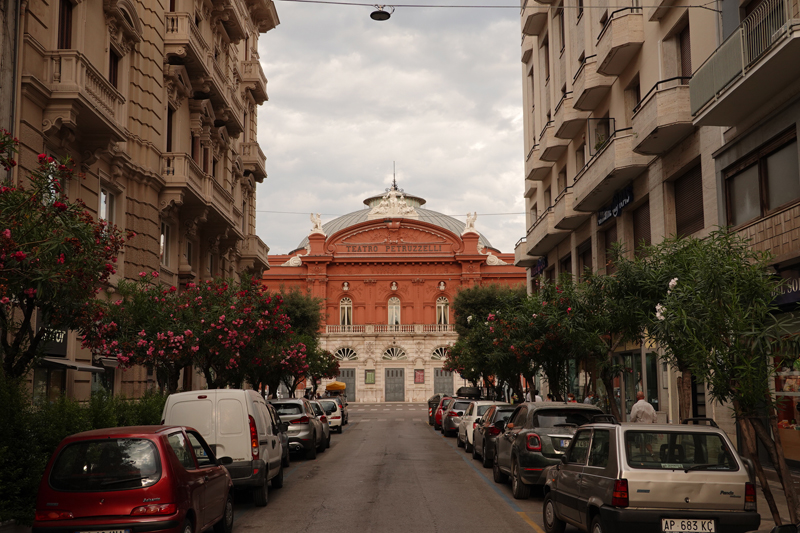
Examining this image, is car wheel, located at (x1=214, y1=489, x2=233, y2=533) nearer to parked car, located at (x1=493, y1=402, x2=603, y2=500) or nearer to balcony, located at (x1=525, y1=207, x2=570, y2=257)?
parked car, located at (x1=493, y1=402, x2=603, y2=500)

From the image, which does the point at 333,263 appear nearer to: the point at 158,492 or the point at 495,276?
the point at 495,276

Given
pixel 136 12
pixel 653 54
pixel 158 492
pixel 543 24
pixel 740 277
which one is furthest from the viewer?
pixel 543 24

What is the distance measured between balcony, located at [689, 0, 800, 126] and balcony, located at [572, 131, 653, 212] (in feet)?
16.1

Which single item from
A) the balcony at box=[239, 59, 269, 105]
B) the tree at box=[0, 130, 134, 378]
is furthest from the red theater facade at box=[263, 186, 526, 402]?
the tree at box=[0, 130, 134, 378]

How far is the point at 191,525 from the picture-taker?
8.20m

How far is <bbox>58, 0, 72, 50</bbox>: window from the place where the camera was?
17.2 meters

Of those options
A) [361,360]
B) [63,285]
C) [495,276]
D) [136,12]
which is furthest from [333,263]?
[63,285]

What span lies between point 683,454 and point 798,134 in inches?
292

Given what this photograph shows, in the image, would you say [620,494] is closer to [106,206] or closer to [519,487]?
[519,487]

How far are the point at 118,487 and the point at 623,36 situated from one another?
57.9 ft

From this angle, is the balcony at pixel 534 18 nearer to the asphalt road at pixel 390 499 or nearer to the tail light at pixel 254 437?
the asphalt road at pixel 390 499

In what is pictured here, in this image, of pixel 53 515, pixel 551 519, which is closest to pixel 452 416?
pixel 551 519

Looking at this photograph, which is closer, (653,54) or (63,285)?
(63,285)

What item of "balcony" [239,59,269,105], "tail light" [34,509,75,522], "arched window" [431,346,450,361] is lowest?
"tail light" [34,509,75,522]
